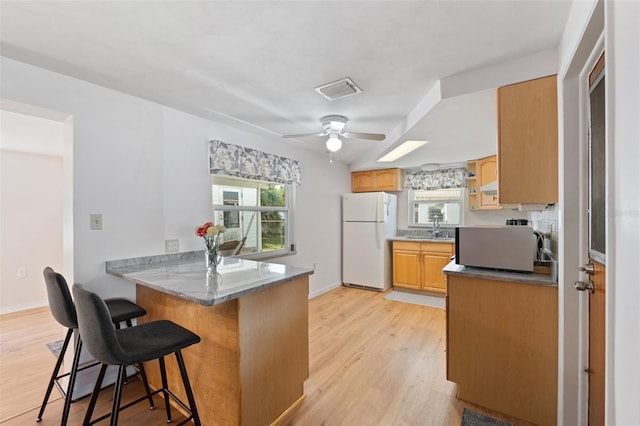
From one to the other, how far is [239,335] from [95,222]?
4.64ft

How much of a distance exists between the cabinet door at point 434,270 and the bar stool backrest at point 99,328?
3.86m

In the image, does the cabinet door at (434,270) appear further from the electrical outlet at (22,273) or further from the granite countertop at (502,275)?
the electrical outlet at (22,273)

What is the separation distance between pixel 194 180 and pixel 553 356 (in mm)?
2930

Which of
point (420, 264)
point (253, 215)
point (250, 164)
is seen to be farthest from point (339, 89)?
point (420, 264)

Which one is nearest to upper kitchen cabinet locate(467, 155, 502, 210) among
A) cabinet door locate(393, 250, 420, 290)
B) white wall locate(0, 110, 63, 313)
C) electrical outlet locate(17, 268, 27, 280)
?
cabinet door locate(393, 250, 420, 290)

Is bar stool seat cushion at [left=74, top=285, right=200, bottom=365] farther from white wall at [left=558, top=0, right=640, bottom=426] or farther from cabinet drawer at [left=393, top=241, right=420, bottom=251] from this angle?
cabinet drawer at [left=393, top=241, right=420, bottom=251]

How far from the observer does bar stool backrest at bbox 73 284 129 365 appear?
1.18 m

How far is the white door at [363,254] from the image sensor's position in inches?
174

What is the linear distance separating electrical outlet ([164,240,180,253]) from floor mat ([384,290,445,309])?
116 inches

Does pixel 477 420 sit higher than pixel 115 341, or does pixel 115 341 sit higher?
pixel 115 341

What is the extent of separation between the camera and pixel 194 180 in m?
2.63

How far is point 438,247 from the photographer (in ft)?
13.6

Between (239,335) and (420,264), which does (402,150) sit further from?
(239,335)

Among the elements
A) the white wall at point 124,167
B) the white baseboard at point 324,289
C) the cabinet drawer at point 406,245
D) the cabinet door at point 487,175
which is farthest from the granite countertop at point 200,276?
the cabinet door at point 487,175
